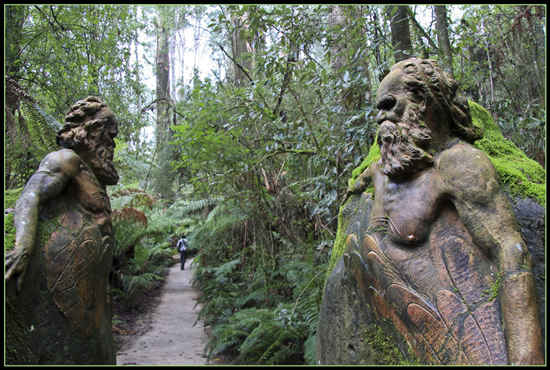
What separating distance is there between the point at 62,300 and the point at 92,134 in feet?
4.43

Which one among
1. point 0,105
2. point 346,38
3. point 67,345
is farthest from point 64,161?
point 346,38

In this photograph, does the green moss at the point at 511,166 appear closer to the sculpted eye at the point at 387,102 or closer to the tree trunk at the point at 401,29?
the sculpted eye at the point at 387,102

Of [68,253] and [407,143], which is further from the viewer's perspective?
[68,253]

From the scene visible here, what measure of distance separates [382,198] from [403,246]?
31cm

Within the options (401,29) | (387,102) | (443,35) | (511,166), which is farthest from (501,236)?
(443,35)

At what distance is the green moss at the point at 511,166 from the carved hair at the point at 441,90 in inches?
10.4

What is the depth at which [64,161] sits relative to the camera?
304 cm

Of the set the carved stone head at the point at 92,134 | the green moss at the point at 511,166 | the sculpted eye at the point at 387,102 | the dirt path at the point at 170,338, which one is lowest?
the dirt path at the point at 170,338

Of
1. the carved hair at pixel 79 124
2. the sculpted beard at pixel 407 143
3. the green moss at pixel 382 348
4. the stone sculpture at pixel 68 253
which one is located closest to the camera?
the sculpted beard at pixel 407 143

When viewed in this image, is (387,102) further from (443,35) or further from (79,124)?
(443,35)

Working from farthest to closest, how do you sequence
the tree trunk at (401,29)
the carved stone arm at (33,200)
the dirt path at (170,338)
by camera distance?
the dirt path at (170,338), the tree trunk at (401,29), the carved stone arm at (33,200)

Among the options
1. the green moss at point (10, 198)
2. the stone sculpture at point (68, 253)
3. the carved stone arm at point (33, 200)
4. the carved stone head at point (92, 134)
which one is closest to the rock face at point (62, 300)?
→ the stone sculpture at point (68, 253)

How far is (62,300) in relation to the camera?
9.29 ft

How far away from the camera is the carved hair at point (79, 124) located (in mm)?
3301
